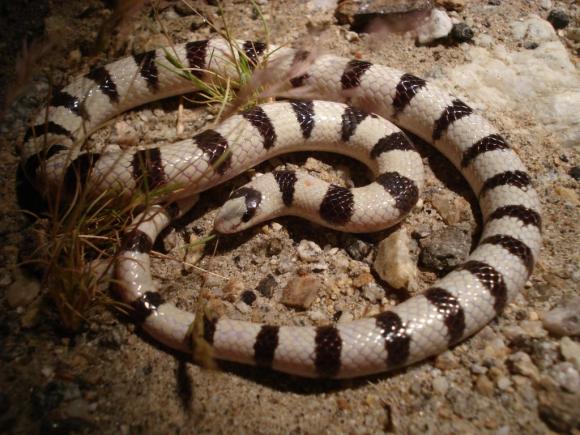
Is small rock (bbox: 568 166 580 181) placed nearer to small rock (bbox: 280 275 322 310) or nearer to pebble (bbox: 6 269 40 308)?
small rock (bbox: 280 275 322 310)

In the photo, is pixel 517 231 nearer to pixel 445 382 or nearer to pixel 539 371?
pixel 539 371

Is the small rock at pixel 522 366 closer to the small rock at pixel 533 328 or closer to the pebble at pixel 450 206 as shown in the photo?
the small rock at pixel 533 328

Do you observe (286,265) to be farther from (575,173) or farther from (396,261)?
(575,173)

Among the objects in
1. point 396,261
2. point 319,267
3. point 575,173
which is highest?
point 575,173

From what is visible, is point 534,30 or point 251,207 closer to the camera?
point 251,207

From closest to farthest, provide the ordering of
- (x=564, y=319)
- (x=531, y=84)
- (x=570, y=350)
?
(x=570, y=350) < (x=564, y=319) < (x=531, y=84)

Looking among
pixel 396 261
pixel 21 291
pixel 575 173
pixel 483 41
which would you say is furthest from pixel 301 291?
pixel 483 41

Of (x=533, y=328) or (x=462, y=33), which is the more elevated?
(x=462, y=33)

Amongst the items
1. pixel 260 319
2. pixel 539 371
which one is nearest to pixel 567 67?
pixel 539 371
